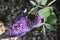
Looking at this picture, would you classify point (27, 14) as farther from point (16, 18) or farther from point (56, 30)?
point (56, 30)

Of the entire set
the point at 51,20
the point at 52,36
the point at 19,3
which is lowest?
the point at 52,36

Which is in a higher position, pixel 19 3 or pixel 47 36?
pixel 19 3

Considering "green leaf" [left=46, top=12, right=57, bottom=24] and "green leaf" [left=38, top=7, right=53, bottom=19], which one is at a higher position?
"green leaf" [left=38, top=7, right=53, bottom=19]

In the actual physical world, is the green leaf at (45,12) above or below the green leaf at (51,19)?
above

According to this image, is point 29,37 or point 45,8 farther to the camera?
point 29,37

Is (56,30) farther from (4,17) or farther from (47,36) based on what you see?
(4,17)

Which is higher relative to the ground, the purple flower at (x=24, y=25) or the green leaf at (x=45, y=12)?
the green leaf at (x=45, y=12)

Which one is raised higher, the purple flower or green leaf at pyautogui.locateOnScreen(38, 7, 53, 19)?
green leaf at pyautogui.locateOnScreen(38, 7, 53, 19)

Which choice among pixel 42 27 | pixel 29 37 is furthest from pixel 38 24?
pixel 29 37
